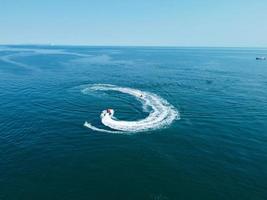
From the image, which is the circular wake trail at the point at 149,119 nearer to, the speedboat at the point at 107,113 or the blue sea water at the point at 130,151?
the speedboat at the point at 107,113

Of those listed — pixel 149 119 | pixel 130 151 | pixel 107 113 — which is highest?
pixel 107 113

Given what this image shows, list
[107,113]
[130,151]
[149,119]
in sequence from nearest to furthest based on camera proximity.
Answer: [130,151], [149,119], [107,113]

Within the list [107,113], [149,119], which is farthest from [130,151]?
[107,113]

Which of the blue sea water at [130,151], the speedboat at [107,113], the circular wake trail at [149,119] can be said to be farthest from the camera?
the speedboat at [107,113]

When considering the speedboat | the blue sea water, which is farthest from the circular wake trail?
the blue sea water

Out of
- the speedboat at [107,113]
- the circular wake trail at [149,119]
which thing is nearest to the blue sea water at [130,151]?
the circular wake trail at [149,119]

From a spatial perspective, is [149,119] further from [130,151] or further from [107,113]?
[130,151]

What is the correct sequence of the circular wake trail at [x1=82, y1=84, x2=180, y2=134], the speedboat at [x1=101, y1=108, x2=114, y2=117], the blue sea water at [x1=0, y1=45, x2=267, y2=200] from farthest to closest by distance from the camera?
the speedboat at [x1=101, y1=108, x2=114, y2=117]
the circular wake trail at [x1=82, y1=84, x2=180, y2=134]
the blue sea water at [x1=0, y1=45, x2=267, y2=200]

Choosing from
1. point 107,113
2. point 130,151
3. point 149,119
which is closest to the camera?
point 130,151

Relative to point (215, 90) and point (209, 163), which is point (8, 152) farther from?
point (215, 90)

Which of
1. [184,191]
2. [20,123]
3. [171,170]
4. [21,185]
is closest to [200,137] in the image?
[171,170]

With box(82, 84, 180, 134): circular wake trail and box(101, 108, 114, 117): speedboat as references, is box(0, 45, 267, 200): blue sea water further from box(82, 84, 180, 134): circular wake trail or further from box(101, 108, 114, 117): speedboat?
box(101, 108, 114, 117): speedboat
